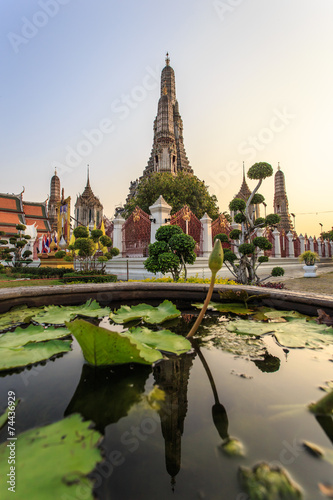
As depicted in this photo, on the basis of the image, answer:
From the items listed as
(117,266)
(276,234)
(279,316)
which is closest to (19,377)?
(279,316)

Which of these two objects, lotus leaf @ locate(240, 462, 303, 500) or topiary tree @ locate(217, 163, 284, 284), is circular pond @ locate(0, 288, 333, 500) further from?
topiary tree @ locate(217, 163, 284, 284)

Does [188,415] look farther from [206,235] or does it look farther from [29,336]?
[206,235]

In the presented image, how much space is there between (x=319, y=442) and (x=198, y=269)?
9255 millimetres

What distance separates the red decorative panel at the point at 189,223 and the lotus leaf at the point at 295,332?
848cm

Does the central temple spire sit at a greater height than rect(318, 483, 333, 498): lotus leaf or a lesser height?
greater

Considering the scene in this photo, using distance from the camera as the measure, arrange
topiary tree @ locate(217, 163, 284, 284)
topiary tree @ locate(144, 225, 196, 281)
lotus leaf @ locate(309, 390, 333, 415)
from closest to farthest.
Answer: lotus leaf @ locate(309, 390, 333, 415) < topiary tree @ locate(144, 225, 196, 281) < topiary tree @ locate(217, 163, 284, 284)

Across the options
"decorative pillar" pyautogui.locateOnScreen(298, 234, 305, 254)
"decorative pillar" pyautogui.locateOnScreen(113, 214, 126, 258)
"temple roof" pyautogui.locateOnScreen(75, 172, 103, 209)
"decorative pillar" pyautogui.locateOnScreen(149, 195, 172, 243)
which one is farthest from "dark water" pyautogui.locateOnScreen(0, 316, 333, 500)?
"temple roof" pyautogui.locateOnScreen(75, 172, 103, 209)

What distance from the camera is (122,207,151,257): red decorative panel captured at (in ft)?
35.2

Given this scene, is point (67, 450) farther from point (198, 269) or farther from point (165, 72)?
point (165, 72)

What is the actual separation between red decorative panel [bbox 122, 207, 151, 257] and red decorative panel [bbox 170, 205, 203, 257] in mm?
1245

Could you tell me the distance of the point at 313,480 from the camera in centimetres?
63

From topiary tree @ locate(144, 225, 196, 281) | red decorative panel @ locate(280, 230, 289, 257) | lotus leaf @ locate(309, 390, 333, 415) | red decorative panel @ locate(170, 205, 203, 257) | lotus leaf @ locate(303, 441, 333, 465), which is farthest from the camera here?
red decorative panel @ locate(280, 230, 289, 257)

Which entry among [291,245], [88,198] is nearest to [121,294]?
[291,245]

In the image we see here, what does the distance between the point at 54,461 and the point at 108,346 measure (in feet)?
1.44
